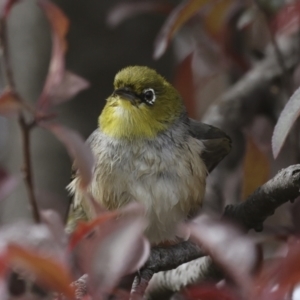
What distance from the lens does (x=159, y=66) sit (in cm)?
249

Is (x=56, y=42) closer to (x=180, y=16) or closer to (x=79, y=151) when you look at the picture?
(x=79, y=151)

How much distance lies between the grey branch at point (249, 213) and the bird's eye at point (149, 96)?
0.43 meters

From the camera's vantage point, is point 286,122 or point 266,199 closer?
point 286,122

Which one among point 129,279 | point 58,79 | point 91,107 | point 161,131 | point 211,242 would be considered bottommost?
point 211,242

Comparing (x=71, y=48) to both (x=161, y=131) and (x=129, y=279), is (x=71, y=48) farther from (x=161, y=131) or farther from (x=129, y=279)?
(x=129, y=279)

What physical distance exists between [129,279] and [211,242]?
1.91 feet

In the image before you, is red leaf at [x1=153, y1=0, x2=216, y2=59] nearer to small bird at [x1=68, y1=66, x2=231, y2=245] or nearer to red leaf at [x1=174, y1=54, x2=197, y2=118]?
small bird at [x1=68, y1=66, x2=231, y2=245]

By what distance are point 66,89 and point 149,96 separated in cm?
65

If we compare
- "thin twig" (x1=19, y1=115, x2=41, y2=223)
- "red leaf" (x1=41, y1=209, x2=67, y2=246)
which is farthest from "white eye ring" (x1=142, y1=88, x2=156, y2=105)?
"red leaf" (x1=41, y1=209, x2=67, y2=246)

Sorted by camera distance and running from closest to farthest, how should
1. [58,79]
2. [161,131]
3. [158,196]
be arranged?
[58,79], [158,196], [161,131]

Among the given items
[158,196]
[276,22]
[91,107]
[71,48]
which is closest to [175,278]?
[158,196]

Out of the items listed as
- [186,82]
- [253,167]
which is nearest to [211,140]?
[186,82]

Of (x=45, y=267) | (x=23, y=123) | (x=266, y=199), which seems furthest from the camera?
(x=266, y=199)

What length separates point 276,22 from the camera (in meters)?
1.58
